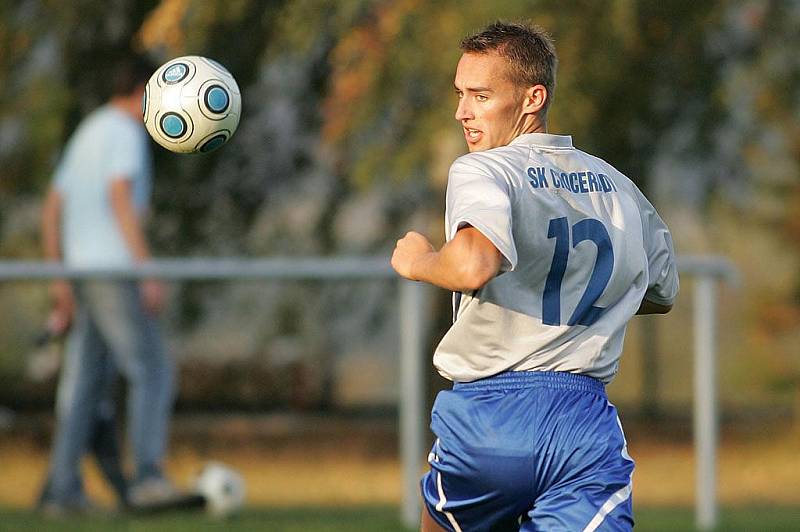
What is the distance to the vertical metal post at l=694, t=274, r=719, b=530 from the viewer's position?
8.23 m

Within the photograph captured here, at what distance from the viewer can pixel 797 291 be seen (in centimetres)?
1393

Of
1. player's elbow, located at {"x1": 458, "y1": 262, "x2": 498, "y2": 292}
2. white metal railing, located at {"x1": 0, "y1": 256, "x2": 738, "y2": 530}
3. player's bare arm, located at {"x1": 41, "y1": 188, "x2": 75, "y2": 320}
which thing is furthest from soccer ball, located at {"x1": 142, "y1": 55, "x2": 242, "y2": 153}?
player's bare arm, located at {"x1": 41, "y1": 188, "x2": 75, "y2": 320}

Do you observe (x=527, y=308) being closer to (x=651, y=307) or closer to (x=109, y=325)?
(x=651, y=307)

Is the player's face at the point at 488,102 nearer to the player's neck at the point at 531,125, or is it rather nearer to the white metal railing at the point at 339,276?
the player's neck at the point at 531,125

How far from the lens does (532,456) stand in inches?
151

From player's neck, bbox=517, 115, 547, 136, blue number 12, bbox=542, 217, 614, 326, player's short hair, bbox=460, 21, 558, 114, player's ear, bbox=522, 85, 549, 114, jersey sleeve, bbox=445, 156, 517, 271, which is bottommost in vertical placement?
blue number 12, bbox=542, 217, 614, 326

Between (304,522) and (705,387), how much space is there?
7.55 feet

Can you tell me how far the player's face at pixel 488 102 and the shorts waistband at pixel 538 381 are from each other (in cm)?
63

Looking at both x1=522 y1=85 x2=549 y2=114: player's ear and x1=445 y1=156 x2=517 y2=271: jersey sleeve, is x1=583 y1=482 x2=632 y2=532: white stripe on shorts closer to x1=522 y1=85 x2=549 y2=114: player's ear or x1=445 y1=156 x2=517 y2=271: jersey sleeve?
x1=445 y1=156 x2=517 y2=271: jersey sleeve

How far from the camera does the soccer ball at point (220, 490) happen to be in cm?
816

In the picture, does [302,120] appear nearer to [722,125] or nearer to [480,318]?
[722,125]

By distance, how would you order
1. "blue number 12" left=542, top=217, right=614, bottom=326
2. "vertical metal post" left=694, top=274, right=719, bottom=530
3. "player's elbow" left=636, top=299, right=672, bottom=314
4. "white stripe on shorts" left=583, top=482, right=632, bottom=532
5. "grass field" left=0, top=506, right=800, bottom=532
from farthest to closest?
"vertical metal post" left=694, top=274, right=719, bottom=530
"grass field" left=0, top=506, right=800, bottom=532
"player's elbow" left=636, top=299, right=672, bottom=314
"blue number 12" left=542, top=217, right=614, bottom=326
"white stripe on shorts" left=583, top=482, right=632, bottom=532

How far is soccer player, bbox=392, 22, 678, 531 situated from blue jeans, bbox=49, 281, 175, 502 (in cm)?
414

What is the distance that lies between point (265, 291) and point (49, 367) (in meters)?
2.20
